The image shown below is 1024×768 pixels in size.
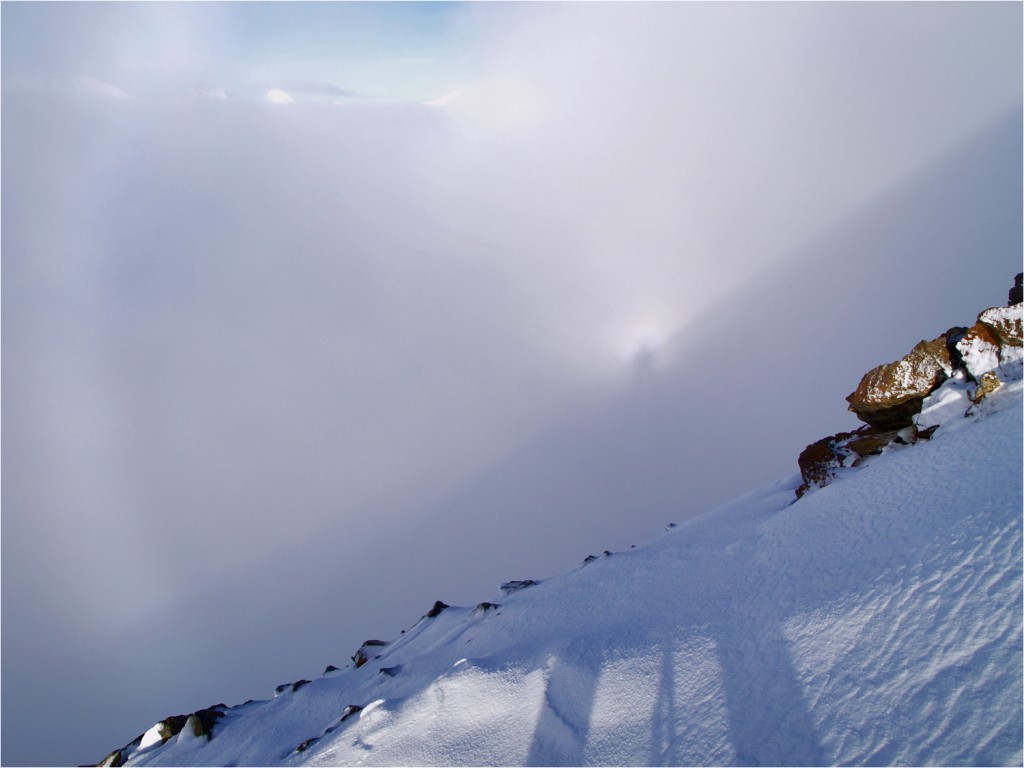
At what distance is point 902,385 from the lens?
18781 mm

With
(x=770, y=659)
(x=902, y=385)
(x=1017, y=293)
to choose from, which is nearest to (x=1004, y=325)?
(x=1017, y=293)

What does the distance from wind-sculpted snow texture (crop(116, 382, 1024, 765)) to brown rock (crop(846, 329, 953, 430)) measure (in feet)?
7.05

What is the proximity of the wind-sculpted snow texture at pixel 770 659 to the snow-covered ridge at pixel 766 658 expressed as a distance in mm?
41

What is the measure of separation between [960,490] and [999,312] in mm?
8224

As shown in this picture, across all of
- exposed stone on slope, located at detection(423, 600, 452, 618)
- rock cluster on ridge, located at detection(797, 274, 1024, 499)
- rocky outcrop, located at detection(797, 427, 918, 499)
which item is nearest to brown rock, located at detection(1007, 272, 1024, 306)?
rock cluster on ridge, located at detection(797, 274, 1024, 499)

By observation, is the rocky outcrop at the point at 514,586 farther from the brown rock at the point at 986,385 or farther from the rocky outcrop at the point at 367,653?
the brown rock at the point at 986,385

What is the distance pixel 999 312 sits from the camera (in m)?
16.9

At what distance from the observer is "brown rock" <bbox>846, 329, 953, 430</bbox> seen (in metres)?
18.0

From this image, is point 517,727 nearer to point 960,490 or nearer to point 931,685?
point 931,685

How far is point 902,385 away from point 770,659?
1300cm

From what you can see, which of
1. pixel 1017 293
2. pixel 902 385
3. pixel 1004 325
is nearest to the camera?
pixel 1004 325

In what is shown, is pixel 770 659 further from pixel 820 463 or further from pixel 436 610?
pixel 436 610

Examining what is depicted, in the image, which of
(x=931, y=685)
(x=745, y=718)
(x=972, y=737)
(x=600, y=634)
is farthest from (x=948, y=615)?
(x=600, y=634)

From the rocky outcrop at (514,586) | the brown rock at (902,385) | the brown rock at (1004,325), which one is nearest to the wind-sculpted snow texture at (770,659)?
the brown rock at (1004,325)
